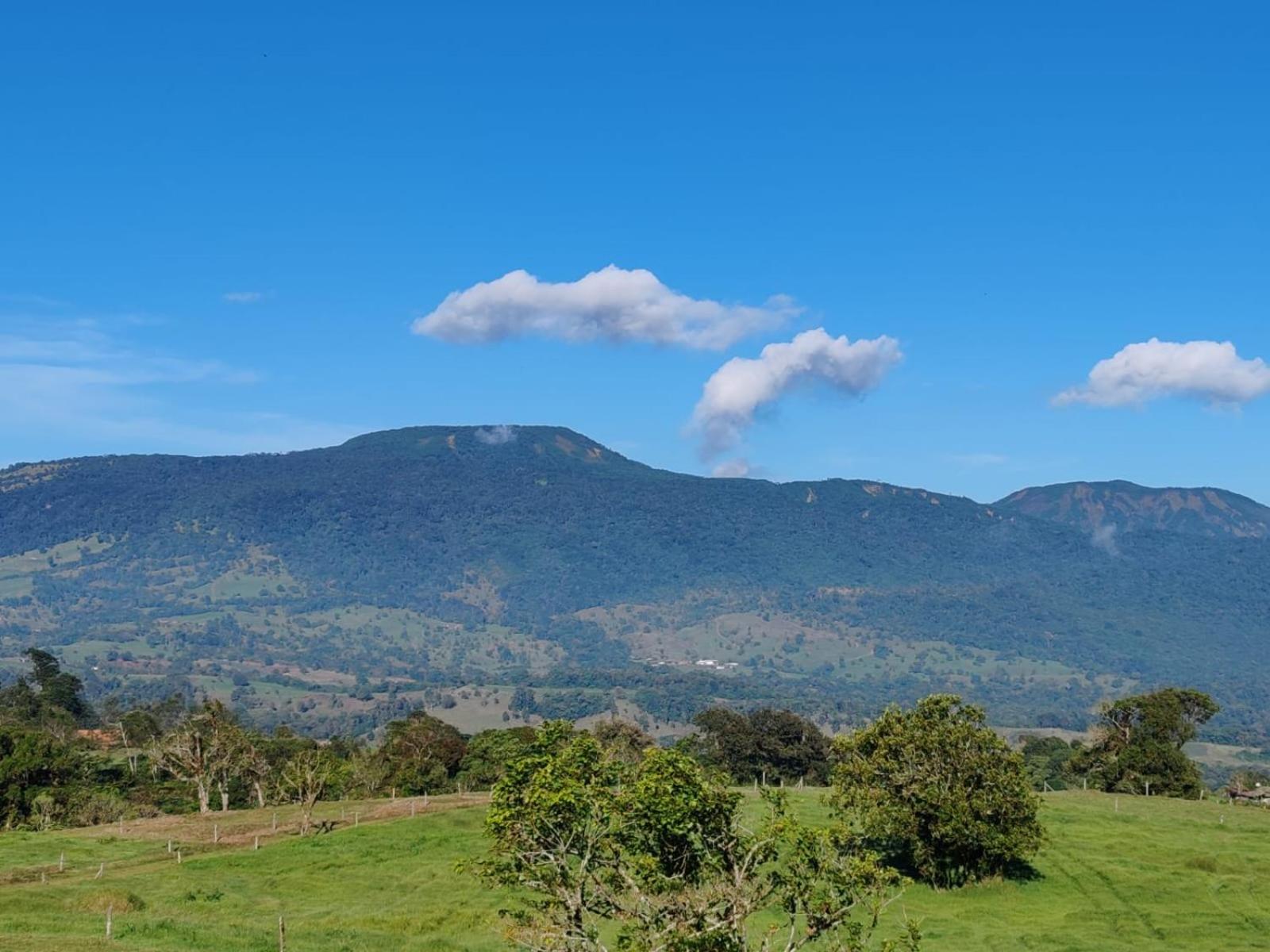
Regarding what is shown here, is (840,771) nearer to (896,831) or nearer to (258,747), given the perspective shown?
(896,831)

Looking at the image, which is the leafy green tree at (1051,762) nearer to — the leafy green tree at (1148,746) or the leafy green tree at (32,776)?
the leafy green tree at (1148,746)

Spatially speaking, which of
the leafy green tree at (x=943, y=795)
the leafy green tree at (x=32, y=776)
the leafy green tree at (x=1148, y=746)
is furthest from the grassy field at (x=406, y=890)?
the leafy green tree at (x=1148, y=746)

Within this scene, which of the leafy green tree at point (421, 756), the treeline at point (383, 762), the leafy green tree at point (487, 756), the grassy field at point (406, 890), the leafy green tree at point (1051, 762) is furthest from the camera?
the leafy green tree at point (1051, 762)

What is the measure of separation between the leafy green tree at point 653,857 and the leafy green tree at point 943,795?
38.7 m

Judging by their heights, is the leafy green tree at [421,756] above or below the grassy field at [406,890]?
below

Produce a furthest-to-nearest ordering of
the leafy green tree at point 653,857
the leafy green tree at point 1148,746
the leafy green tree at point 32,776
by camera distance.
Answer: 1. the leafy green tree at point 1148,746
2. the leafy green tree at point 32,776
3. the leafy green tree at point 653,857

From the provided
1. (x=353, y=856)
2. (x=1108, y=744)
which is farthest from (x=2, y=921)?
(x=1108, y=744)

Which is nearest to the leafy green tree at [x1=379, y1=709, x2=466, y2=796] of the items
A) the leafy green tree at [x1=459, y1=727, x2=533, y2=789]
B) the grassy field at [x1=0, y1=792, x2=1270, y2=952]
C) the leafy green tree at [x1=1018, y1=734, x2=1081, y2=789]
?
the leafy green tree at [x1=459, y1=727, x2=533, y2=789]

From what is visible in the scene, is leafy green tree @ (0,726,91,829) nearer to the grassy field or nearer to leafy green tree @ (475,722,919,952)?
the grassy field

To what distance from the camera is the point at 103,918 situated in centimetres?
5306

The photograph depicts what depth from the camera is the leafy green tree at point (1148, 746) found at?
392 feet

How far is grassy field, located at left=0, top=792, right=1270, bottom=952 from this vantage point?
2078 inches

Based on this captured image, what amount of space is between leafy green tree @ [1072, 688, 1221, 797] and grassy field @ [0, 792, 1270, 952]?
86.4 ft

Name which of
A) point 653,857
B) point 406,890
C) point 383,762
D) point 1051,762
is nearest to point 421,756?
point 383,762
